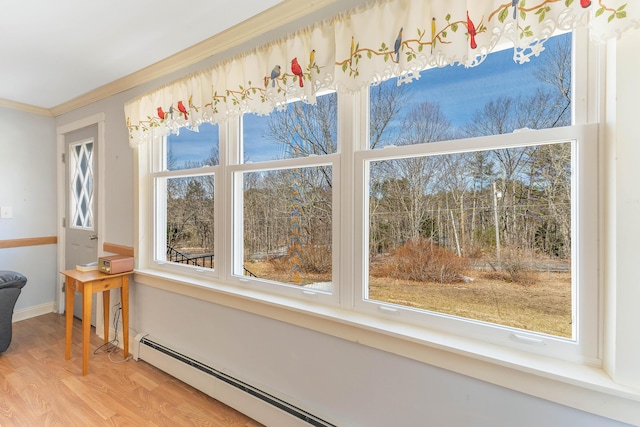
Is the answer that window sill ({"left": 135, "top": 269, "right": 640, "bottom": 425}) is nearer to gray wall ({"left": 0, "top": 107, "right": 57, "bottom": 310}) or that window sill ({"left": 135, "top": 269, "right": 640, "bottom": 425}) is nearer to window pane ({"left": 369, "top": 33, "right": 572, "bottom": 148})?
window pane ({"left": 369, "top": 33, "right": 572, "bottom": 148})

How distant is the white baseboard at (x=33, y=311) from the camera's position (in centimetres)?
300

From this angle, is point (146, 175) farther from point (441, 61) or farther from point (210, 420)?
point (441, 61)

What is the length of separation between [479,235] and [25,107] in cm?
428

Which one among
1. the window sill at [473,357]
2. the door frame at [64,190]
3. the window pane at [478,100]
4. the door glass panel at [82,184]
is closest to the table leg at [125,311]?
the door frame at [64,190]

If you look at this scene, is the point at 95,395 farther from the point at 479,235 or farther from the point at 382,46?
the point at 382,46

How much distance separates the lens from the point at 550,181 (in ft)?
3.47

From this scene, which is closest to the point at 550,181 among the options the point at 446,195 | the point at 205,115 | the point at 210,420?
the point at 446,195

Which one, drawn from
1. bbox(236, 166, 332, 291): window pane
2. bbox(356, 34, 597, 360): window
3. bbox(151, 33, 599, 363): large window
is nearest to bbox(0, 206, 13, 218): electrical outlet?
bbox(151, 33, 599, 363): large window

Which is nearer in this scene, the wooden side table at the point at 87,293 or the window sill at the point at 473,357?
the window sill at the point at 473,357

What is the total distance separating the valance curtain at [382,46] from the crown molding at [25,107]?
2.41 meters

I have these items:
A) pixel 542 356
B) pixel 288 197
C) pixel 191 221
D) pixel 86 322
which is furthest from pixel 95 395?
pixel 542 356

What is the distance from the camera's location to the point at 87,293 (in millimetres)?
2045

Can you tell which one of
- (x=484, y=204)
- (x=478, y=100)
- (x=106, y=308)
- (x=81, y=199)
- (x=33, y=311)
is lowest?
(x=33, y=311)

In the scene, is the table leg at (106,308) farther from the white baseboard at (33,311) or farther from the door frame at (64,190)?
the white baseboard at (33,311)
